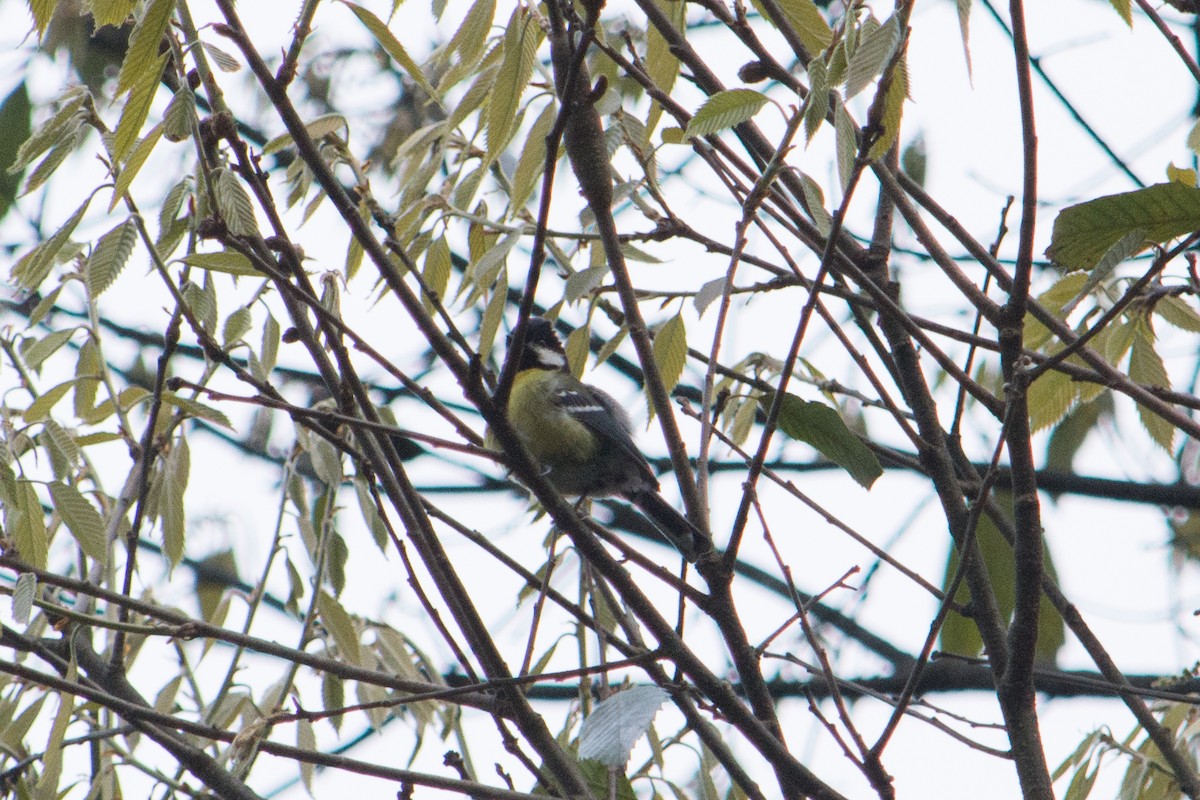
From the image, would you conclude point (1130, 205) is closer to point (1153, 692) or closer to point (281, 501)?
point (1153, 692)

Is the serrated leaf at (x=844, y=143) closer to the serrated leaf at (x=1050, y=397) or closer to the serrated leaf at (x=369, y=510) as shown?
the serrated leaf at (x=1050, y=397)

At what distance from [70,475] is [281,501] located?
17.0 inches

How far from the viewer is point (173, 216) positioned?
84.7 inches

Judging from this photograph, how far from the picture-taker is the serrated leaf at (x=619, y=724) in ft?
6.02

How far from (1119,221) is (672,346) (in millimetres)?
938

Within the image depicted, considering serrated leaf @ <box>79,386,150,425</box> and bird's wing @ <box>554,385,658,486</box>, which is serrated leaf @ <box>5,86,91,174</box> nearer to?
serrated leaf @ <box>79,386,150,425</box>

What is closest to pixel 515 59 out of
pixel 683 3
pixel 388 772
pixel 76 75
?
pixel 683 3

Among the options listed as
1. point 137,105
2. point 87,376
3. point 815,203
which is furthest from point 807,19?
point 87,376

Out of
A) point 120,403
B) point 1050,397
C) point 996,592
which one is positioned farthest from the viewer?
point 996,592

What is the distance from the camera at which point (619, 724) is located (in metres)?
1.89

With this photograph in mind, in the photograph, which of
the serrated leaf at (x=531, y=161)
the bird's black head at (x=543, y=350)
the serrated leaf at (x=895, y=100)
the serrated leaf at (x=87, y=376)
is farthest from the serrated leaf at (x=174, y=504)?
the bird's black head at (x=543, y=350)

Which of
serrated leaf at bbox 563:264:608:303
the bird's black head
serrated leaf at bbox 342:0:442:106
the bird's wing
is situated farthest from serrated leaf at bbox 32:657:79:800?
the bird's black head

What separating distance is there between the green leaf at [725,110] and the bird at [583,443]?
87.0 inches

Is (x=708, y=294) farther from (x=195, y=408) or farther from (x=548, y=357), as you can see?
(x=548, y=357)
